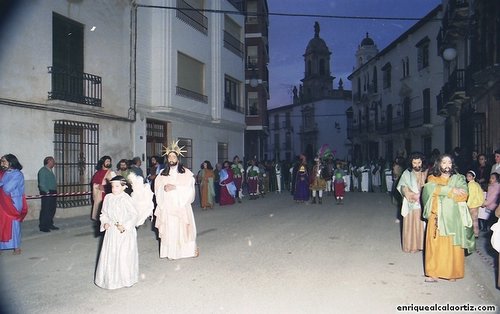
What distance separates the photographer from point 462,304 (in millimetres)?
5215

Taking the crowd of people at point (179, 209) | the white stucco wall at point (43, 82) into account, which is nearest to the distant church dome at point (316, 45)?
the white stucco wall at point (43, 82)

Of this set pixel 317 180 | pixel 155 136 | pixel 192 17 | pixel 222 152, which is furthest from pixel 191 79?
pixel 317 180

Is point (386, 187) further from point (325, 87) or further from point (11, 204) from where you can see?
point (325, 87)

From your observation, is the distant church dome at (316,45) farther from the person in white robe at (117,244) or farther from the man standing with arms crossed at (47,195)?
the person in white robe at (117,244)

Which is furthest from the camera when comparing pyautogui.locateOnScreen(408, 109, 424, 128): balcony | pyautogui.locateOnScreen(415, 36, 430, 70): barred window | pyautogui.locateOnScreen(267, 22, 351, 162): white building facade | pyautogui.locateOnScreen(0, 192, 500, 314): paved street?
pyautogui.locateOnScreen(267, 22, 351, 162): white building facade

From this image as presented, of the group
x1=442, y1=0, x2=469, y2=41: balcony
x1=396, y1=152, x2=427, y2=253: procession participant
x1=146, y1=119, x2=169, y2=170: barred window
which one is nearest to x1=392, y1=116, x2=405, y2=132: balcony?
x1=442, y1=0, x2=469, y2=41: balcony

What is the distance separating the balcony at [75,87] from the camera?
13469 mm

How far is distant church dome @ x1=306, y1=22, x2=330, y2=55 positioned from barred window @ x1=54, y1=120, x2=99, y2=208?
5312cm

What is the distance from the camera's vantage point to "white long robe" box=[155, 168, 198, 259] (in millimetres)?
7633

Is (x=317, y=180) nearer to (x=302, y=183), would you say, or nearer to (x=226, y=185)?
(x=302, y=183)

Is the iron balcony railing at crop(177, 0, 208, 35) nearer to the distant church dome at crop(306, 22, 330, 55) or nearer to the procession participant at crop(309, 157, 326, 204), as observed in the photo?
the procession participant at crop(309, 157, 326, 204)

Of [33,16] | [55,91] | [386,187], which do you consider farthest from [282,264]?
[386,187]

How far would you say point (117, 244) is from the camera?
5.92m

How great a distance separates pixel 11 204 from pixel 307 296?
565 cm
